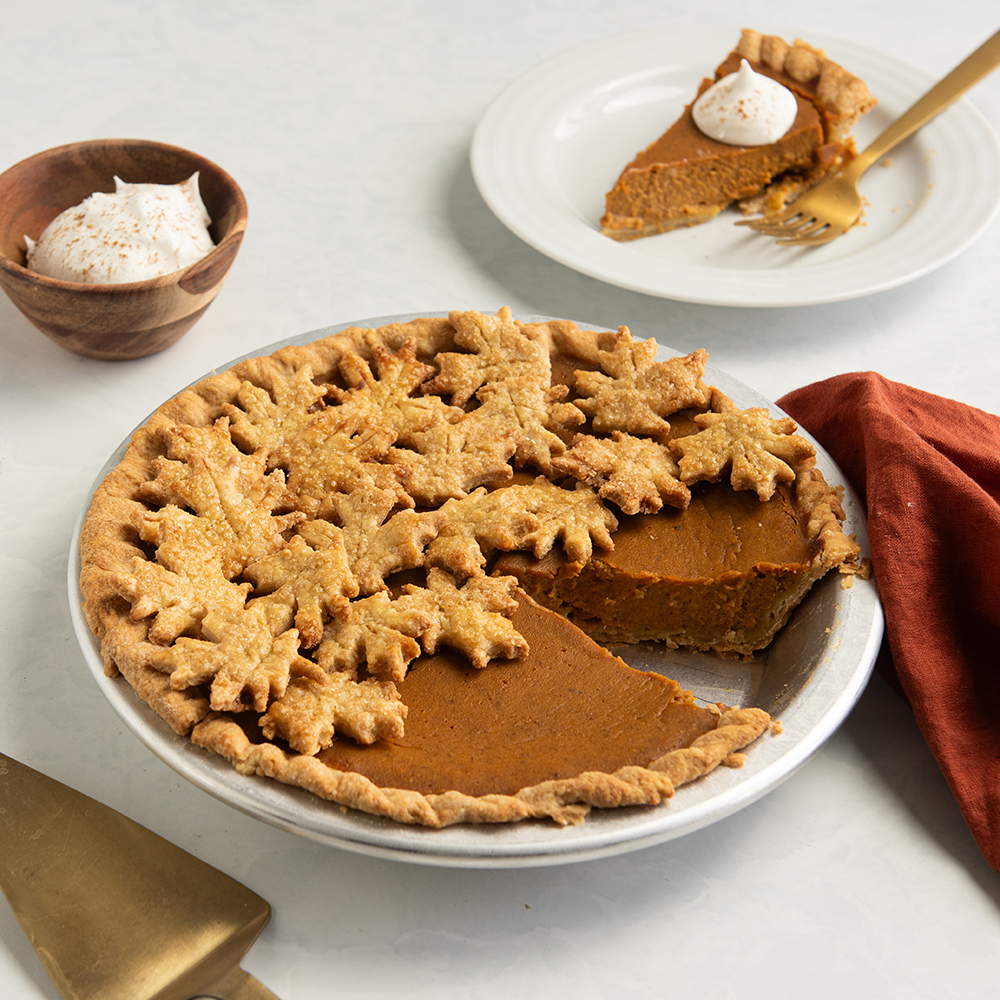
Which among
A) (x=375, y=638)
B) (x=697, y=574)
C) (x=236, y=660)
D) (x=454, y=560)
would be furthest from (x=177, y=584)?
(x=697, y=574)

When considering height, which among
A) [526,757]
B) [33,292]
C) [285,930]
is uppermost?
[33,292]

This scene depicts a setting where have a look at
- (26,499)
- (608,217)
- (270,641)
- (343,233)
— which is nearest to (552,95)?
(608,217)

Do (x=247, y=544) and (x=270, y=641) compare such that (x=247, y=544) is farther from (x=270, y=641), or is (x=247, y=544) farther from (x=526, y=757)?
(x=526, y=757)

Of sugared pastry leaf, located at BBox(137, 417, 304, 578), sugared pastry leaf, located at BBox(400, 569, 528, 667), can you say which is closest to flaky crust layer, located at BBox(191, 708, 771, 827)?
sugared pastry leaf, located at BBox(400, 569, 528, 667)

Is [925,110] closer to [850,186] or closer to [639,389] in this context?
[850,186]

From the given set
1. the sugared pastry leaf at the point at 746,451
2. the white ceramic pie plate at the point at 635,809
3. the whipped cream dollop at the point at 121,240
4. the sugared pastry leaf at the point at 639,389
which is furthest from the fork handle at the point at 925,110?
the whipped cream dollop at the point at 121,240

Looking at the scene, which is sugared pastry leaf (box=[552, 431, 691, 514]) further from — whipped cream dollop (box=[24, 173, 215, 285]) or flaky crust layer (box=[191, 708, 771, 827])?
whipped cream dollop (box=[24, 173, 215, 285])
